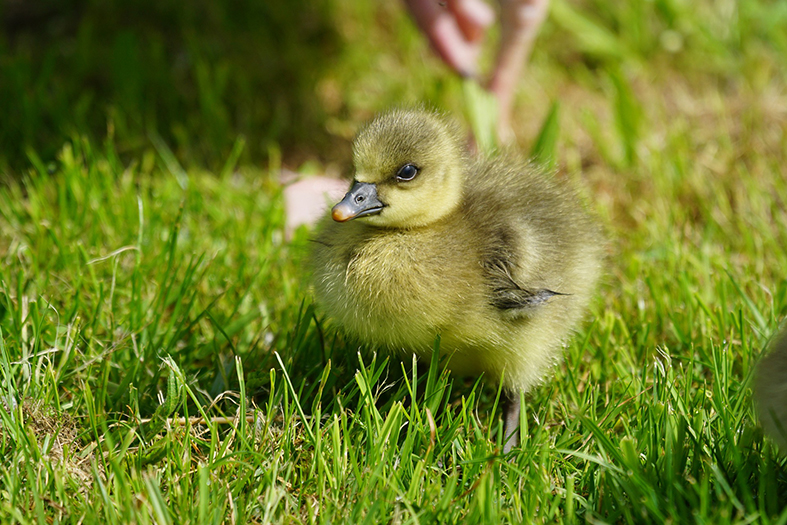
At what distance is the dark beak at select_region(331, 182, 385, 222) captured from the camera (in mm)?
2047

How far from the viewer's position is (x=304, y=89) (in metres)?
4.37

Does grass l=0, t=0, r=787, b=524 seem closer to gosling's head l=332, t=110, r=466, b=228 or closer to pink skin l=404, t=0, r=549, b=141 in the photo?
pink skin l=404, t=0, r=549, b=141

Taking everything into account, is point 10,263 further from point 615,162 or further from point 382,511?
point 615,162

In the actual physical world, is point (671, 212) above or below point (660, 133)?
below

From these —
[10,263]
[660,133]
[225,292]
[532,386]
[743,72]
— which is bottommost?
[10,263]

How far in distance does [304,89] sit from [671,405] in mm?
2880

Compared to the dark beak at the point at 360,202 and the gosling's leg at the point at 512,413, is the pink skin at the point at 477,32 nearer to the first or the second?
the dark beak at the point at 360,202

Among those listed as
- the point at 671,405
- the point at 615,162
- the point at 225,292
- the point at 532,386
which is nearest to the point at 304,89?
the point at 615,162

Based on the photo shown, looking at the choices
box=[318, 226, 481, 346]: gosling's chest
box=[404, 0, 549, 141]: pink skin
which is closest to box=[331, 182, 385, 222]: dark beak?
box=[318, 226, 481, 346]: gosling's chest

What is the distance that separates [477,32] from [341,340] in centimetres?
174

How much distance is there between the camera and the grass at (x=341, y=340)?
1.82 meters

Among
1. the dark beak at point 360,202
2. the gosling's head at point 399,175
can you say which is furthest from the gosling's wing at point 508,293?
the dark beak at point 360,202

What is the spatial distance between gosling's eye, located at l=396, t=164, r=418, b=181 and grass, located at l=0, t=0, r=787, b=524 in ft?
1.56

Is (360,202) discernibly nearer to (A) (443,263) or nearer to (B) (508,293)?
(A) (443,263)
